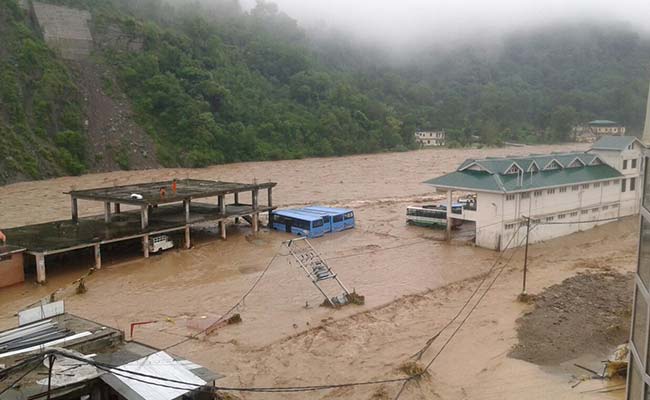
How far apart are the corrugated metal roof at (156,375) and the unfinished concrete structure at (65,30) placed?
190 feet

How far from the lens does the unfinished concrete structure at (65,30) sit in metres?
61.0

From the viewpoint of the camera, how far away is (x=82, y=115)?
56.6 meters

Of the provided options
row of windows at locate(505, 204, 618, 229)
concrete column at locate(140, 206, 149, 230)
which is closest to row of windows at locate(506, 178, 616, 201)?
row of windows at locate(505, 204, 618, 229)

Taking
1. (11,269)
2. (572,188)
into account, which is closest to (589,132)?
(572,188)

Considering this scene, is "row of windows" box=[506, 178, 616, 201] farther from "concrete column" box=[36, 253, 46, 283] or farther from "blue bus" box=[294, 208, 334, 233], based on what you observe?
"concrete column" box=[36, 253, 46, 283]

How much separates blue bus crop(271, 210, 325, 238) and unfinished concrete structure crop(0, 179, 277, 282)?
933mm

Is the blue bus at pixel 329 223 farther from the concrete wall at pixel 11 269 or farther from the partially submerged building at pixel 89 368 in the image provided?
the partially submerged building at pixel 89 368

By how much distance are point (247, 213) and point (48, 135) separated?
3103 cm

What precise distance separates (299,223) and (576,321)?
16867 mm

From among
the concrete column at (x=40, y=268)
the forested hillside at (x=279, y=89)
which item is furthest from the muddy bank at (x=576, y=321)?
the forested hillside at (x=279, y=89)

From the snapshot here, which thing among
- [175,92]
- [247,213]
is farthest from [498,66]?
[247,213]

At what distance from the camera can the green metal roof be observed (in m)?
27.3

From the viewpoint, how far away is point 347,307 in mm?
19344

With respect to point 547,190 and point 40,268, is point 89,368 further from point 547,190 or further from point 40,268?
point 547,190
